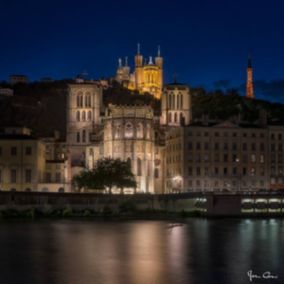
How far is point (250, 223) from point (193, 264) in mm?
34454

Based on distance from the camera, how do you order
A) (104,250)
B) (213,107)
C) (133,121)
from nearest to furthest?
(104,250) → (133,121) → (213,107)

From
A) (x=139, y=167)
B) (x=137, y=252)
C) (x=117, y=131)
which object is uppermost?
(x=117, y=131)

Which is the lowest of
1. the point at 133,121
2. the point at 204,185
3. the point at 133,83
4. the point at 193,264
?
the point at 193,264

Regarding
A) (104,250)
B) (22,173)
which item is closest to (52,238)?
(104,250)

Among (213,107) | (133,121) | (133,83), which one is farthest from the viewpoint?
(133,83)

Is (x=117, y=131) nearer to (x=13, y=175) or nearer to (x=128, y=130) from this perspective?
(x=128, y=130)

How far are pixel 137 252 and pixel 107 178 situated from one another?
50.8 m

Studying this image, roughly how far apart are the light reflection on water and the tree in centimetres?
2480

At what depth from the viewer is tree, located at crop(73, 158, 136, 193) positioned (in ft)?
360

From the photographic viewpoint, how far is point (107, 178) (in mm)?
110188

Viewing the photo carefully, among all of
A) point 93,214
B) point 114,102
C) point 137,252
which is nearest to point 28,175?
point 93,214

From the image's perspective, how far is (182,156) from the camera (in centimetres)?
11769

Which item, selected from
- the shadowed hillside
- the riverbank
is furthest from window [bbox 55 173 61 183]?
the shadowed hillside

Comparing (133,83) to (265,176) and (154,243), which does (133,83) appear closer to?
(265,176)
